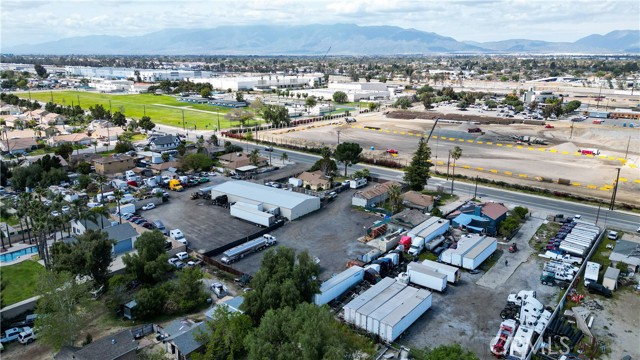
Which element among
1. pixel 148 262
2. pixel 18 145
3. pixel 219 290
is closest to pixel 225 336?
pixel 219 290

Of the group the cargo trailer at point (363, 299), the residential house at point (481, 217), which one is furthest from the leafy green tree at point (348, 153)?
the cargo trailer at point (363, 299)

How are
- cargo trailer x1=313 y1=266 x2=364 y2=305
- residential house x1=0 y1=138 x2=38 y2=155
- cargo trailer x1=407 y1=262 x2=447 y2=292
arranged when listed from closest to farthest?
1. cargo trailer x1=313 y1=266 x2=364 y2=305
2. cargo trailer x1=407 y1=262 x2=447 y2=292
3. residential house x1=0 y1=138 x2=38 y2=155

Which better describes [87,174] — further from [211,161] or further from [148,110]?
[148,110]

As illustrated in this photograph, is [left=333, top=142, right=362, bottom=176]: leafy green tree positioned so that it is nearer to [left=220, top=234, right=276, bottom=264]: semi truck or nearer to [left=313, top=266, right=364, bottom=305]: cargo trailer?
[left=220, top=234, right=276, bottom=264]: semi truck

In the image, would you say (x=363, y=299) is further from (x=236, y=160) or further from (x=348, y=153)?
(x=236, y=160)

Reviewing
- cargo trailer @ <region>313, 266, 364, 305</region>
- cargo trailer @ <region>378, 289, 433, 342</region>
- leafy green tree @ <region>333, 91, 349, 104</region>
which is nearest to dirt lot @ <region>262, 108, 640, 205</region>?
leafy green tree @ <region>333, 91, 349, 104</region>

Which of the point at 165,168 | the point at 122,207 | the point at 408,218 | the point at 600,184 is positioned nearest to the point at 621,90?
the point at 600,184
